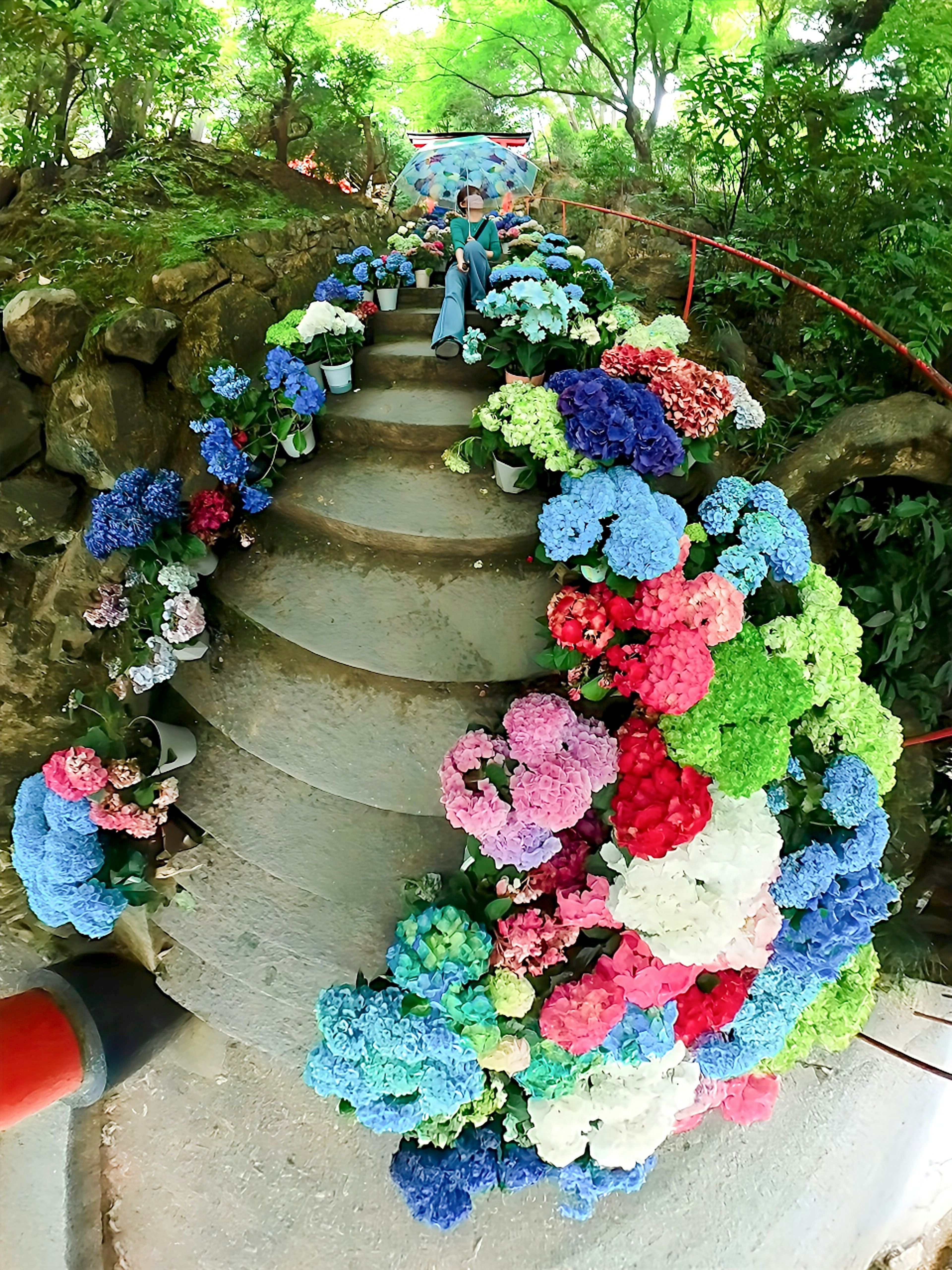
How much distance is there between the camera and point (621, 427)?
226cm

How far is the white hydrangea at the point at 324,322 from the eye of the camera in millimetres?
2889

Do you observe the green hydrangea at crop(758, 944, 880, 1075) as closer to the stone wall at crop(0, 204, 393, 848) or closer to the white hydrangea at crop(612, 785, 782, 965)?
the white hydrangea at crop(612, 785, 782, 965)

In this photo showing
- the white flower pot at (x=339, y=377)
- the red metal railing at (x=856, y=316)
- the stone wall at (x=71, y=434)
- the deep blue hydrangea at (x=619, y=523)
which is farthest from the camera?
the white flower pot at (x=339, y=377)

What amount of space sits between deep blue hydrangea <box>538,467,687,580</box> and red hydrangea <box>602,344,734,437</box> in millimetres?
291

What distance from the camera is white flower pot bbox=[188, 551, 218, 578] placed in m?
2.58

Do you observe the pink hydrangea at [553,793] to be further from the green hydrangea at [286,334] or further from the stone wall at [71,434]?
the green hydrangea at [286,334]

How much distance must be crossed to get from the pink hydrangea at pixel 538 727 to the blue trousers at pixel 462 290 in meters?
1.77

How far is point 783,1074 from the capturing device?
3.23 m

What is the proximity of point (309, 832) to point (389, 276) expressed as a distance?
3.09 metres

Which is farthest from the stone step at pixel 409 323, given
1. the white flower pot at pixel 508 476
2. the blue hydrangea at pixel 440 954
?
the blue hydrangea at pixel 440 954

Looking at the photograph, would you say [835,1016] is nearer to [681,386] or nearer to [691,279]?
[681,386]

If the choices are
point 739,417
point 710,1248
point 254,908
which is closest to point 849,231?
point 739,417

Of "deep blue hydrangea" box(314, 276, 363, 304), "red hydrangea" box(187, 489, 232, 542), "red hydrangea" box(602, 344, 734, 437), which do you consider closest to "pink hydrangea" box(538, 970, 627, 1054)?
"red hydrangea" box(602, 344, 734, 437)

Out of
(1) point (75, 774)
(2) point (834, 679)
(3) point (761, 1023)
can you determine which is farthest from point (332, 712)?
A: (3) point (761, 1023)
